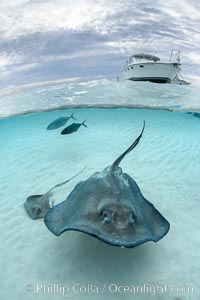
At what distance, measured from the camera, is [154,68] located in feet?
64.2

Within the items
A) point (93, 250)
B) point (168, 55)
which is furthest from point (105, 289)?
point (168, 55)

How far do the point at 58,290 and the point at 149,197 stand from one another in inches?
132

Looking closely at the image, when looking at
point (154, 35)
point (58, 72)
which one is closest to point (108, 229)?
point (154, 35)

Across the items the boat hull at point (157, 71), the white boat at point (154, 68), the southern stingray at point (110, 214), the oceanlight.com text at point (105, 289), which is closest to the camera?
the southern stingray at point (110, 214)

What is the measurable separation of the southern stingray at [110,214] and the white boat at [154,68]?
1754 centimetres

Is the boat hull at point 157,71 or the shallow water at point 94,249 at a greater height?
the boat hull at point 157,71

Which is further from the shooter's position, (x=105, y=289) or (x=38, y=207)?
(x=38, y=207)

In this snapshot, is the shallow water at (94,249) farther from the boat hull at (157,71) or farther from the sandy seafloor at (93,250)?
the boat hull at (157,71)

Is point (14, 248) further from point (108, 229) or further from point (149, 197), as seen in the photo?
point (149, 197)

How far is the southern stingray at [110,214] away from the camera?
8.91 ft

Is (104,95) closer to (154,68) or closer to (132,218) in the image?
(154,68)

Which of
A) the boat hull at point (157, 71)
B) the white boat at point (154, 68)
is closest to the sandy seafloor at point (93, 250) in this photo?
the boat hull at point (157, 71)

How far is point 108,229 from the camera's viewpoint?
2.75 m

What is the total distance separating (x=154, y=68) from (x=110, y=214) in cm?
1880
